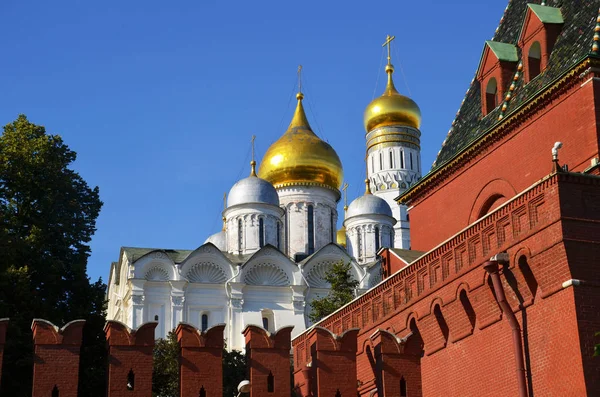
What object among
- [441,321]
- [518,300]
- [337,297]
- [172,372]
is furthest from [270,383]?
[337,297]

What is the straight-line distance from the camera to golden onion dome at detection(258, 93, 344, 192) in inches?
2404

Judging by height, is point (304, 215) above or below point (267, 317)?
above

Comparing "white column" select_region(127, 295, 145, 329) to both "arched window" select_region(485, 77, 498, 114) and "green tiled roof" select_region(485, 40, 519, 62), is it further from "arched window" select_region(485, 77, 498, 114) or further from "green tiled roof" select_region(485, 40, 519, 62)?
"green tiled roof" select_region(485, 40, 519, 62)

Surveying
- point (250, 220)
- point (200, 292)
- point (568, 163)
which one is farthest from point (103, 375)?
point (250, 220)

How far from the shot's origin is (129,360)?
52.7 ft

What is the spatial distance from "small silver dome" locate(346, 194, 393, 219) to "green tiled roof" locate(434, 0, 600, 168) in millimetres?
37417

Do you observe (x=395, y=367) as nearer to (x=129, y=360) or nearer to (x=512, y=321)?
(x=512, y=321)

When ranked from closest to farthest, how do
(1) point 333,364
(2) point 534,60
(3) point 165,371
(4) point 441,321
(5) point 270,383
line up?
(5) point 270,383
(1) point 333,364
(4) point 441,321
(2) point 534,60
(3) point 165,371

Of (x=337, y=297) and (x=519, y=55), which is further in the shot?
(x=337, y=297)

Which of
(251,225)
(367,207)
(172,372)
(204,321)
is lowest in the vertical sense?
A: (172,372)

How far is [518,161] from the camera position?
19.6 meters

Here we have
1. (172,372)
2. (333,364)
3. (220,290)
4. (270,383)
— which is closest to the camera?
(270,383)

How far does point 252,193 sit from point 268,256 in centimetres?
425

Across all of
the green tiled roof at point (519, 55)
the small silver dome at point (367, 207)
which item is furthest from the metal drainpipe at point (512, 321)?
the small silver dome at point (367, 207)
